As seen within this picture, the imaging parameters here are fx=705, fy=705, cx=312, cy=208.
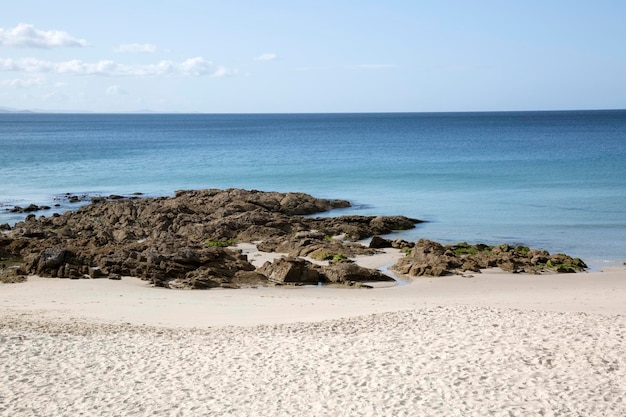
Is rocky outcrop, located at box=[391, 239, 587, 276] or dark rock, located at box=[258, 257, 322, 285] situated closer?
dark rock, located at box=[258, 257, 322, 285]

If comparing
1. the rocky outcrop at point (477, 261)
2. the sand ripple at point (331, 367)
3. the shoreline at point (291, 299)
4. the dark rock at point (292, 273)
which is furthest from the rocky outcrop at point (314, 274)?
the sand ripple at point (331, 367)

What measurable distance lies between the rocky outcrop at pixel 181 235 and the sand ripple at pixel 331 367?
554 cm

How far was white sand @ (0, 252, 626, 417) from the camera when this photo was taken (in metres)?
10.5

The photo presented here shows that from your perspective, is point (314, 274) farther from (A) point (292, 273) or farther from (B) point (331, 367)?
(B) point (331, 367)

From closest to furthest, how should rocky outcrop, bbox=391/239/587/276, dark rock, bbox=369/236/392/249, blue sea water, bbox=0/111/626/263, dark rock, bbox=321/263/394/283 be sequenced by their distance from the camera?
dark rock, bbox=321/263/394/283
rocky outcrop, bbox=391/239/587/276
dark rock, bbox=369/236/392/249
blue sea water, bbox=0/111/626/263

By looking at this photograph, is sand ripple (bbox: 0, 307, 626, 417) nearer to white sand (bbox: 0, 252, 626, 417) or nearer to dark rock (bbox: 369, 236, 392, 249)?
white sand (bbox: 0, 252, 626, 417)

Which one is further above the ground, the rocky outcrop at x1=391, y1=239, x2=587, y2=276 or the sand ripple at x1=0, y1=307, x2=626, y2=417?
the sand ripple at x1=0, y1=307, x2=626, y2=417

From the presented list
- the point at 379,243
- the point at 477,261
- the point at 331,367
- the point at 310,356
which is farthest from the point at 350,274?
the point at 331,367

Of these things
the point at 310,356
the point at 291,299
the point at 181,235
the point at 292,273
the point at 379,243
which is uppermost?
the point at 310,356

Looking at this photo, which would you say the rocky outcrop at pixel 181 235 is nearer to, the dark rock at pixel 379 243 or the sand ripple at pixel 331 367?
the dark rock at pixel 379 243

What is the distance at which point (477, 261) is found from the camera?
22.2 metres

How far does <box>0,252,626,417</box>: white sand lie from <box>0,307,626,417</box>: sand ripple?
0.10 ft

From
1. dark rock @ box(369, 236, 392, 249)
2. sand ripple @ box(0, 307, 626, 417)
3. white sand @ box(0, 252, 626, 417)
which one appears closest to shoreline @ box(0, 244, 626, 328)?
white sand @ box(0, 252, 626, 417)

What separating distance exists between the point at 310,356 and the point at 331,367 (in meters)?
0.68
